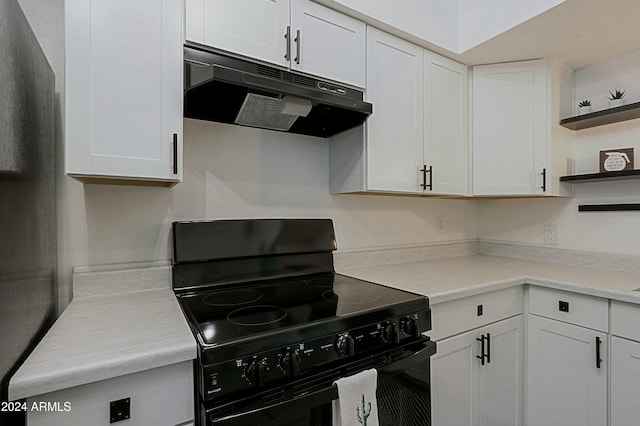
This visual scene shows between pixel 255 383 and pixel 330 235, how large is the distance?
1032 mm

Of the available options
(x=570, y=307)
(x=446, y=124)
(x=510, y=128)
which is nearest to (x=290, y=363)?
(x=570, y=307)

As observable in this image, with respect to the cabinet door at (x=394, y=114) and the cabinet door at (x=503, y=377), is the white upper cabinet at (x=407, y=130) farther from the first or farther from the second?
the cabinet door at (x=503, y=377)

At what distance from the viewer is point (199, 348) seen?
0.90m

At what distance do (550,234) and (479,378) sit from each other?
1.21m

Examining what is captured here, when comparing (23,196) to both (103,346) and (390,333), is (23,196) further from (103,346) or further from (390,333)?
(390,333)

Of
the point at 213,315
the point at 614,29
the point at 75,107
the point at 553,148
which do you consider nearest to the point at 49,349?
the point at 213,315

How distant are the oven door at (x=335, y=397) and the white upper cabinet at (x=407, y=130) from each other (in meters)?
0.83

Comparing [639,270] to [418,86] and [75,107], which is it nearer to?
[418,86]

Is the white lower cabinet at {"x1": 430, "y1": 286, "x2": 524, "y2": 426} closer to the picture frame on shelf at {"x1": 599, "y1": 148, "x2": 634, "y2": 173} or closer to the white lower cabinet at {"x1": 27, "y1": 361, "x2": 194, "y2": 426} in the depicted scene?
the picture frame on shelf at {"x1": 599, "y1": 148, "x2": 634, "y2": 173}

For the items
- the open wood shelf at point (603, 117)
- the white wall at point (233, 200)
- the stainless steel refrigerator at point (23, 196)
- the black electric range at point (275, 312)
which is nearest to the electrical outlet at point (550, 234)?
the open wood shelf at point (603, 117)

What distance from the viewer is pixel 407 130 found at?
183 cm

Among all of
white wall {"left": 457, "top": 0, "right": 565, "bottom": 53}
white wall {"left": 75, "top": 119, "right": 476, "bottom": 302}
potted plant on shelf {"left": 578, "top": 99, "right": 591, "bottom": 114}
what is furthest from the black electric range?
potted plant on shelf {"left": 578, "top": 99, "right": 591, "bottom": 114}

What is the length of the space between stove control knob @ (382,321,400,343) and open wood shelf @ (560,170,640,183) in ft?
5.25

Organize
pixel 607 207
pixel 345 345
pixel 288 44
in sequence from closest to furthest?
pixel 345 345 < pixel 288 44 < pixel 607 207
